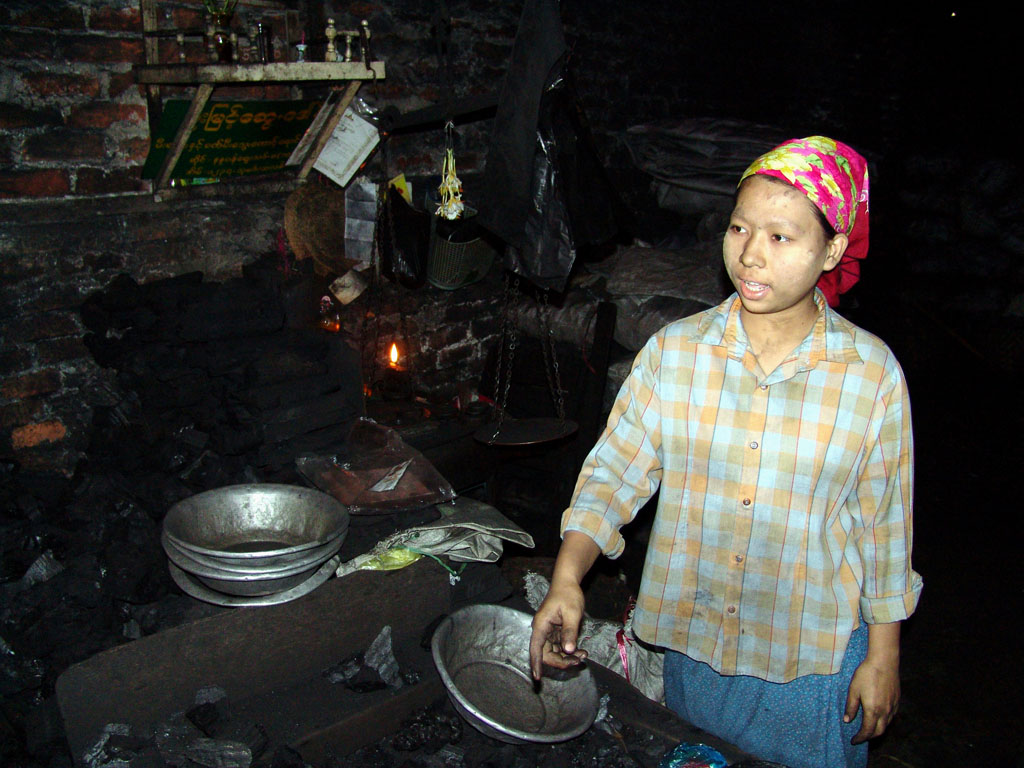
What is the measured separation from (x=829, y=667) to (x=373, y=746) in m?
1.33

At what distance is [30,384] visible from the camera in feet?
10.5

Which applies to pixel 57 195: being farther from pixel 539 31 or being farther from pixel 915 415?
pixel 915 415

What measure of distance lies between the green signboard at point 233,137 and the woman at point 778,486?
2462 mm

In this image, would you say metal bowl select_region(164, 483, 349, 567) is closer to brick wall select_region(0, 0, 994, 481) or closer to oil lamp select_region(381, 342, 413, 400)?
brick wall select_region(0, 0, 994, 481)

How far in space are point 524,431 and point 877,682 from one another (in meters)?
2.46

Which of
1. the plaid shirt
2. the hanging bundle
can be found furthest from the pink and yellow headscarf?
the hanging bundle

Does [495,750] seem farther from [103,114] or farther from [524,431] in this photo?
[103,114]

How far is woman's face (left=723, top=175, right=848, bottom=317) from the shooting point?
5.04 feet

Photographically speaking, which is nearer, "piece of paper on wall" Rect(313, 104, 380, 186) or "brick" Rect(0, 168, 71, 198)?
"brick" Rect(0, 168, 71, 198)

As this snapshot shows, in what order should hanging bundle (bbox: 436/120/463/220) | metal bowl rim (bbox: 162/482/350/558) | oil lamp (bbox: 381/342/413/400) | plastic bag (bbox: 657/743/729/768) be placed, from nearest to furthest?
plastic bag (bbox: 657/743/729/768) → metal bowl rim (bbox: 162/482/350/558) → hanging bundle (bbox: 436/120/463/220) → oil lamp (bbox: 381/342/413/400)

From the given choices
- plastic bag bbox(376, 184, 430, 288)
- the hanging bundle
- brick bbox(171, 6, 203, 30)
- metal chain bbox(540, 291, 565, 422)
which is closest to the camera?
brick bbox(171, 6, 203, 30)

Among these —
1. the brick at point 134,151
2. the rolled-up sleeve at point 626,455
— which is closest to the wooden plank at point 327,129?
the brick at point 134,151

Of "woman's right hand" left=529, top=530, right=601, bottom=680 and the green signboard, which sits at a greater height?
the green signboard

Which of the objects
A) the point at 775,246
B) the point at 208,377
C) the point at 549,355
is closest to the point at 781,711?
the point at 775,246
